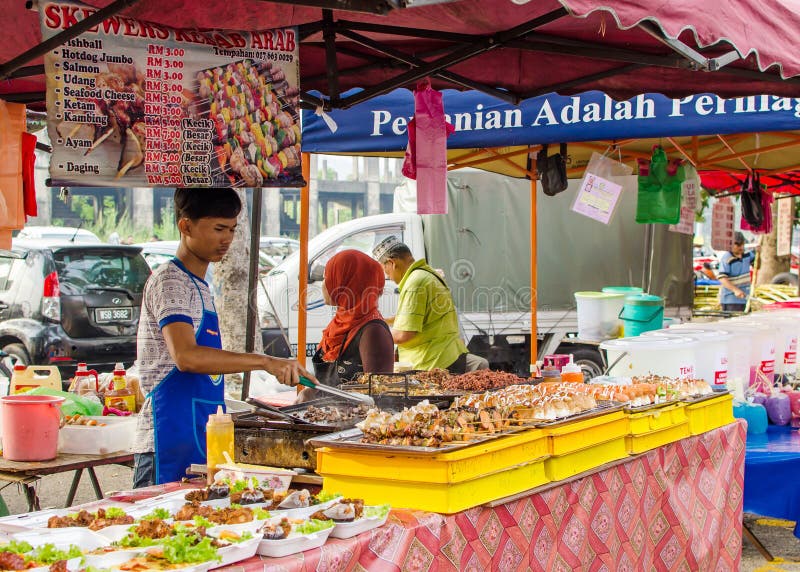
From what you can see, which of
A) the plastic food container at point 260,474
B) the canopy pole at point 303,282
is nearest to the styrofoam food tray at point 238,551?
the plastic food container at point 260,474

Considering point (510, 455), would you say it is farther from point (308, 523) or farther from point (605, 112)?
point (605, 112)

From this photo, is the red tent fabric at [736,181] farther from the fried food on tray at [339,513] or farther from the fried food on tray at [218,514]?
the fried food on tray at [218,514]

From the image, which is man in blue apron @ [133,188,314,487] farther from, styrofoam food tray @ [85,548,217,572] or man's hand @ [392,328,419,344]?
man's hand @ [392,328,419,344]

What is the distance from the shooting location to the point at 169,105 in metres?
Answer: 3.31

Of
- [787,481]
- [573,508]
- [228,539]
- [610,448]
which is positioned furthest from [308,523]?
[787,481]

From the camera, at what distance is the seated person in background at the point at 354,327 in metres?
5.37

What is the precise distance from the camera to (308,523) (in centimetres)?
247

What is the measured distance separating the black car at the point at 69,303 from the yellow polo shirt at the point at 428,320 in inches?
197

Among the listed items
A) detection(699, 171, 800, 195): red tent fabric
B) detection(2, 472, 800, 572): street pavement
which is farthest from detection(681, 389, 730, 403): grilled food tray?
detection(699, 171, 800, 195): red tent fabric

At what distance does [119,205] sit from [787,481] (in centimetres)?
3621

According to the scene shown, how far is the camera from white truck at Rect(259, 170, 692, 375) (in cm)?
1016

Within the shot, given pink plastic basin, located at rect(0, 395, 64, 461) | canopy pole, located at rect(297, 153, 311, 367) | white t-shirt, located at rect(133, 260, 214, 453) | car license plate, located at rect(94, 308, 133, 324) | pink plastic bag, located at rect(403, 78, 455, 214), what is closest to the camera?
white t-shirt, located at rect(133, 260, 214, 453)

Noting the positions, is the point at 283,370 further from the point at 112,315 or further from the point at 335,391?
the point at 112,315

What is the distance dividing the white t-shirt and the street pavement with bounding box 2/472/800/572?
10.6ft
